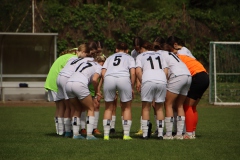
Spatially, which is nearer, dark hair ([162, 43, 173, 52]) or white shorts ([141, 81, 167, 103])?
white shorts ([141, 81, 167, 103])

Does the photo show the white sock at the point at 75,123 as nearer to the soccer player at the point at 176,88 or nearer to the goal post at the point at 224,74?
the soccer player at the point at 176,88

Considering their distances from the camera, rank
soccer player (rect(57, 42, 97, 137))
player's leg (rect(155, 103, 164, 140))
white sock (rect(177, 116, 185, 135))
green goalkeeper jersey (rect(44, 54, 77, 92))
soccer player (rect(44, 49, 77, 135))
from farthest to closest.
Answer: green goalkeeper jersey (rect(44, 54, 77, 92))
soccer player (rect(44, 49, 77, 135))
soccer player (rect(57, 42, 97, 137))
white sock (rect(177, 116, 185, 135))
player's leg (rect(155, 103, 164, 140))

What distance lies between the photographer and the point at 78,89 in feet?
41.8

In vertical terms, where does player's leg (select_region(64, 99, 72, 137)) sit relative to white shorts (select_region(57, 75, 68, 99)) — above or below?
below

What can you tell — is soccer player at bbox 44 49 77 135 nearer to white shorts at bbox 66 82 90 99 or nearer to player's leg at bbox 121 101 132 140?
white shorts at bbox 66 82 90 99

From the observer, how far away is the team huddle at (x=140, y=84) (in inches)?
505

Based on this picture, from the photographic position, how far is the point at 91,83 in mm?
13602

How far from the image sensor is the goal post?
86.2 ft

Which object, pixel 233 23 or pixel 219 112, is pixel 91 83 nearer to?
pixel 219 112

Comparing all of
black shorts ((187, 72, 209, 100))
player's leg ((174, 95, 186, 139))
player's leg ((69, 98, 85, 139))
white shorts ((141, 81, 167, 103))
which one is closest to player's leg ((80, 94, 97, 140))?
player's leg ((69, 98, 85, 139))

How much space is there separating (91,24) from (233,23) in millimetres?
6974

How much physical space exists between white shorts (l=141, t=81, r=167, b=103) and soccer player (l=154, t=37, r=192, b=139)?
1.08 ft

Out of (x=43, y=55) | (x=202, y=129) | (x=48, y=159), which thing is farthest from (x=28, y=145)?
(x=43, y=55)

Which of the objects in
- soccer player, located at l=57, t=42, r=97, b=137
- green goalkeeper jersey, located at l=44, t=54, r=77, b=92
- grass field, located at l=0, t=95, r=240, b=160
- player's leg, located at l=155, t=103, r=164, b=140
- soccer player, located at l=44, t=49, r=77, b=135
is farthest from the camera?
green goalkeeper jersey, located at l=44, t=54, r=77, b=92
